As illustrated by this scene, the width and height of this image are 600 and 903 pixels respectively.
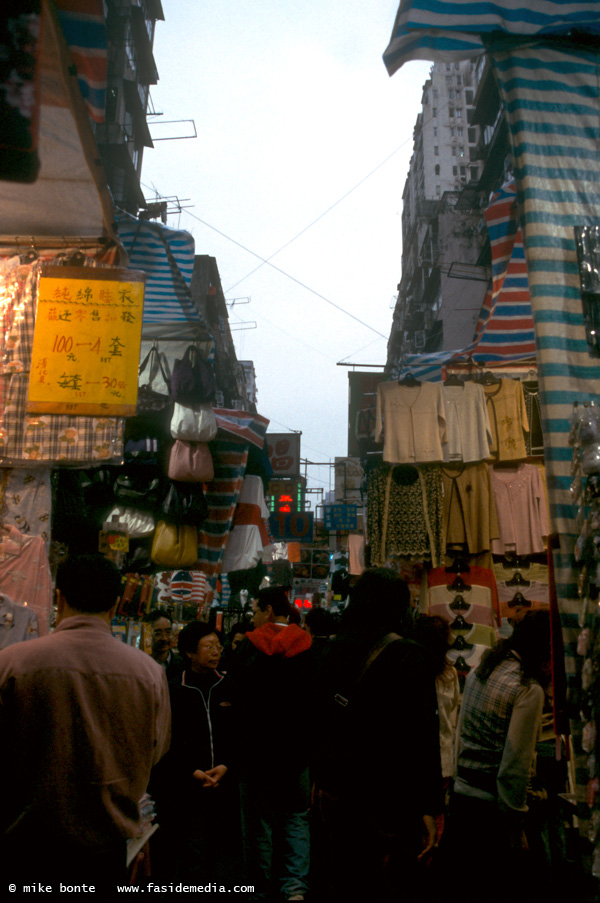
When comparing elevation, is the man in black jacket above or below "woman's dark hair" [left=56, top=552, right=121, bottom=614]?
below

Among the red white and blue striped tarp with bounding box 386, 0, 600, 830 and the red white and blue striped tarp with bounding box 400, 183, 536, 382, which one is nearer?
the red white and blue striped tarp with bounding box 386, 0, 600, 830

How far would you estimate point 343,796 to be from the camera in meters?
2.42

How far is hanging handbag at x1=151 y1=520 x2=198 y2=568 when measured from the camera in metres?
6.47

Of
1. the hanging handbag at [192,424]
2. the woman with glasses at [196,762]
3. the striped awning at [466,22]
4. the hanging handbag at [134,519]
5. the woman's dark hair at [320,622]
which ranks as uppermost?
the striped awning at [466,22]

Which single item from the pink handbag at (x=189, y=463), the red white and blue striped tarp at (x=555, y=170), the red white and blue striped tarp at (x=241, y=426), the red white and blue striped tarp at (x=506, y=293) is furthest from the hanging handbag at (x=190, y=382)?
the red white and blue striped tarp at (x=555, y=170)

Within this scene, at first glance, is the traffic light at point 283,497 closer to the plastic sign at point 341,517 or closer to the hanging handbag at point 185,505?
the plastic sign at point 341,517

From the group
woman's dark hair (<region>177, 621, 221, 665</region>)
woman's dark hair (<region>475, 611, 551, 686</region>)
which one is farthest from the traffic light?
woman's dark hair (<region>475, 611, 551, 686</region>)

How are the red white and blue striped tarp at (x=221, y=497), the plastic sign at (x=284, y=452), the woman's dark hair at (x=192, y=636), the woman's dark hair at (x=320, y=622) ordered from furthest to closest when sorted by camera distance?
the plastic sign at (x=284, y=452) → the red white and blue striped tarp at (x=221, y=497) → the woman's dark hair at (x=320, y=622) → the woman's dark hair at (x=192, y=636)

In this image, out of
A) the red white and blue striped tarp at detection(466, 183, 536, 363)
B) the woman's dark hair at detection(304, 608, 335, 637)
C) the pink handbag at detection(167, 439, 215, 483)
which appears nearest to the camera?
the red white and blue striped tarp at detection(466, 183, 536, 363)

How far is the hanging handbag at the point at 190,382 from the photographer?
6.25 m

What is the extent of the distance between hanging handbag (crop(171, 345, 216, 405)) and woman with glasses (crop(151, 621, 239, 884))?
251cm

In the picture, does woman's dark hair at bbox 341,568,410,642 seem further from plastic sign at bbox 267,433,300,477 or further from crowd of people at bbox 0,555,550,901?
plastic sign at bbox 267,433,300,477

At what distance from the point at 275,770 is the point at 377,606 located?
199cm

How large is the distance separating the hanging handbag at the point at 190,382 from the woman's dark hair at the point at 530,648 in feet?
13.0
